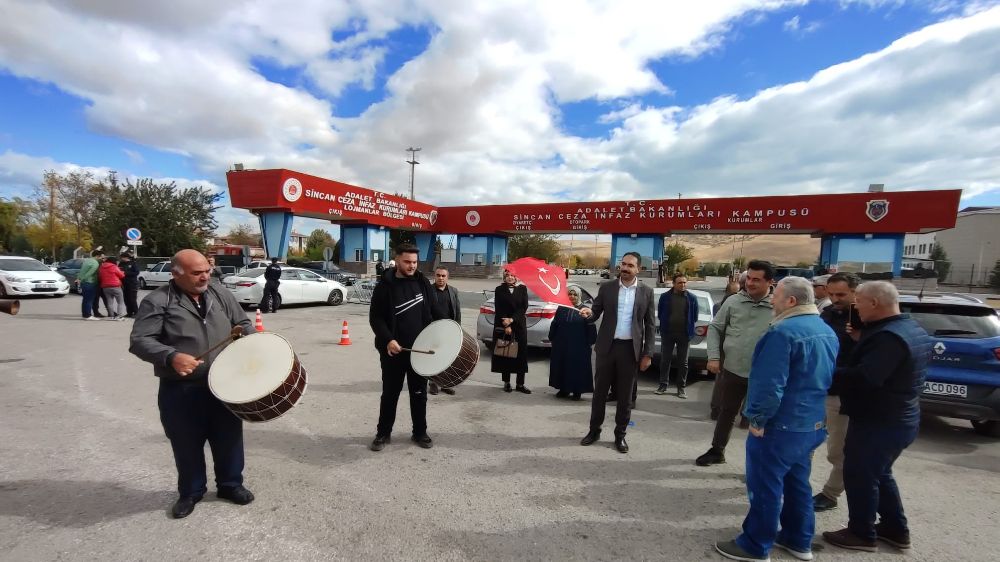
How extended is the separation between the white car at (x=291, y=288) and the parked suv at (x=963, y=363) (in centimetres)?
1448

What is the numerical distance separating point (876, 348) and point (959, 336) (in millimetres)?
3210

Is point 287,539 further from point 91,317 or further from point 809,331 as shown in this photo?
point 91,317

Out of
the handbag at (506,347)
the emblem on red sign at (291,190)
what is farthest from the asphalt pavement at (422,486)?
the emblem on red sign at (291,190)

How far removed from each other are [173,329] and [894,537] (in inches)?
185

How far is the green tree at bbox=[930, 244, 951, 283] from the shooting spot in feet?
172

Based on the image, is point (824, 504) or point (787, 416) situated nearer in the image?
point (787, 416)

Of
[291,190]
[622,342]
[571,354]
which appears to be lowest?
[571,354]

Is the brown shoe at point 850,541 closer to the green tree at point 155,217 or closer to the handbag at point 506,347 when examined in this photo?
the handbag at point 506,347

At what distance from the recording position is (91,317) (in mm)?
11102

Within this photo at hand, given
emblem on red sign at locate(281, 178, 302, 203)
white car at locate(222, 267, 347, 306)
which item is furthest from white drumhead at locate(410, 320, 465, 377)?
emblem on red sign at locate(281, 178, 302, 203)

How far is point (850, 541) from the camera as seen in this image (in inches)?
109

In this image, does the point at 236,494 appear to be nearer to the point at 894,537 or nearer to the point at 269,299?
the point at 894,537

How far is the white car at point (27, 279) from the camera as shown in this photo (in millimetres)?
14461

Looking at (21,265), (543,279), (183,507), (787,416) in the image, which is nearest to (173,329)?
(183,507)
